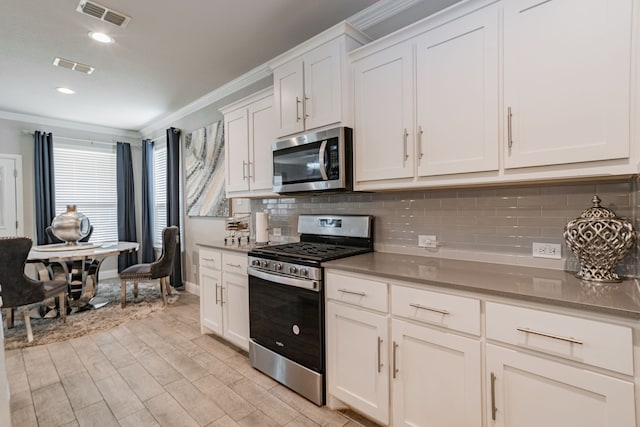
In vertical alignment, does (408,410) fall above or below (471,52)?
below

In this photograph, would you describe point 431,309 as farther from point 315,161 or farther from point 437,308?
point 315,161

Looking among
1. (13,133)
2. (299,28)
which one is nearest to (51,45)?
(299,28)

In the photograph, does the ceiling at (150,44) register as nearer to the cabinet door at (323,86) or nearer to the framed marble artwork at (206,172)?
the cabinet door at (323,86)

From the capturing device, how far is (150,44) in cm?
287

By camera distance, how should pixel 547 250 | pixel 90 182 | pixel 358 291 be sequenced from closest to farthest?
pixel 547 250, pixel 358 291, pixel 90 182

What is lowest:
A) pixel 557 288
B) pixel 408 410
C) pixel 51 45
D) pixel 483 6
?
pixel 408 410

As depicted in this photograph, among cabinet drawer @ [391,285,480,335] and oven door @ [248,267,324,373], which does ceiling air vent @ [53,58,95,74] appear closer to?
oven door @ [248,267,324,373]

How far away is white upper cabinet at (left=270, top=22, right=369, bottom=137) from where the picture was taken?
215 centimetres

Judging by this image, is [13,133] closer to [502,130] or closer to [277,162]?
[277,162]

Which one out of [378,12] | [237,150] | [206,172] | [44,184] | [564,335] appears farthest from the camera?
[44,184]

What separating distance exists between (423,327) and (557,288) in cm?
60

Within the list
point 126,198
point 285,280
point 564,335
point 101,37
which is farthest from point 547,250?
point 126,198

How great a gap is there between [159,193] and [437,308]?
5.48 m

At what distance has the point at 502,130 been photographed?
1561mm
